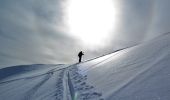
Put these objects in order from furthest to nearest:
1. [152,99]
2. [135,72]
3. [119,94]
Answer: [135,72], [119,94], [152,99]

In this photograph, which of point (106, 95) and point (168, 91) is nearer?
point (168, 91)

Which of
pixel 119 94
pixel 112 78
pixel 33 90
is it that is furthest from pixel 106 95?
pixel 33 90

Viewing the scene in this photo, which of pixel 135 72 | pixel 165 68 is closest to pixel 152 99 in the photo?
pixel 165 68

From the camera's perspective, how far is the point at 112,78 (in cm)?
710

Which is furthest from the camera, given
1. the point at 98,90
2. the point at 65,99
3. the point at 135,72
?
the point at 135,72

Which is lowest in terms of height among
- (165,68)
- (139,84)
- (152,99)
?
(152,99)

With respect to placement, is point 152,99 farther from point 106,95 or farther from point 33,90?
point 33,90

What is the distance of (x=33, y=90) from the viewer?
7570mm

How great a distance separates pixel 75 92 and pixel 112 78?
48.9 inches

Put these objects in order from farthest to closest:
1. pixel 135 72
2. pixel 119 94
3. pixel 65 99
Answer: pixel 135 72 < pixel 65 99 < pixel 119 94

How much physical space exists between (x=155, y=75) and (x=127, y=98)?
1.35 m

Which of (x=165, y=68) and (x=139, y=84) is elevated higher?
(x=165, y=68)

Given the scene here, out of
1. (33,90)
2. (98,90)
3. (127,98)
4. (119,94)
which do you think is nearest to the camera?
(127,98)

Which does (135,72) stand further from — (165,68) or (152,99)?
(152,99)
